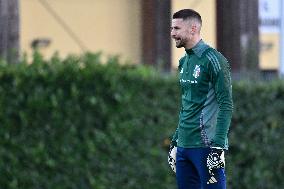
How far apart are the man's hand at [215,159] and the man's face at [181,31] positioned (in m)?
0.80

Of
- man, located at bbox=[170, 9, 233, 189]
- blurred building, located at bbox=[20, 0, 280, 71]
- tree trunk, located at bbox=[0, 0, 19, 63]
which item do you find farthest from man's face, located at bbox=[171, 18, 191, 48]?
blurred building, located at bbox=[20, 0, 280, 71]

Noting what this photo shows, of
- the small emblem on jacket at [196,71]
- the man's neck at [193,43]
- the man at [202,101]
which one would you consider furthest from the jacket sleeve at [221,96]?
the man's neck at [193,43]

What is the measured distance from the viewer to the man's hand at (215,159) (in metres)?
7.38

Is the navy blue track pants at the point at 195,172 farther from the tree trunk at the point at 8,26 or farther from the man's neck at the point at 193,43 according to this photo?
the tree trunk at the point at 8,26

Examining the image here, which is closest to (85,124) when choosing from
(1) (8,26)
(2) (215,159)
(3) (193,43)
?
(1) (8,26)

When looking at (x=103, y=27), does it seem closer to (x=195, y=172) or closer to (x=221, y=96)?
(x=195, y=172)

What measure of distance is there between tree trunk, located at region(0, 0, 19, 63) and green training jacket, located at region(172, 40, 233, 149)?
9.81ft

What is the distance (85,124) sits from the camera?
1004 cm

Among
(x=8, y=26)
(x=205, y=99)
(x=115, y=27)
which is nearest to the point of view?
(x=205, y=99)

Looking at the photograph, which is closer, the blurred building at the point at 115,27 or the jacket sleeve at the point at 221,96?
the jacket sleeve at the point at 221,96

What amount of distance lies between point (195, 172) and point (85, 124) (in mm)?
2462

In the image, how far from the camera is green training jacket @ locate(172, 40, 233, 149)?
736 centimetres

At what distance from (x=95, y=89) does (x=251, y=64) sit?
8.89 ft

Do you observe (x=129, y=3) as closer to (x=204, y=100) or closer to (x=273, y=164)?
(x=273, y=164)
